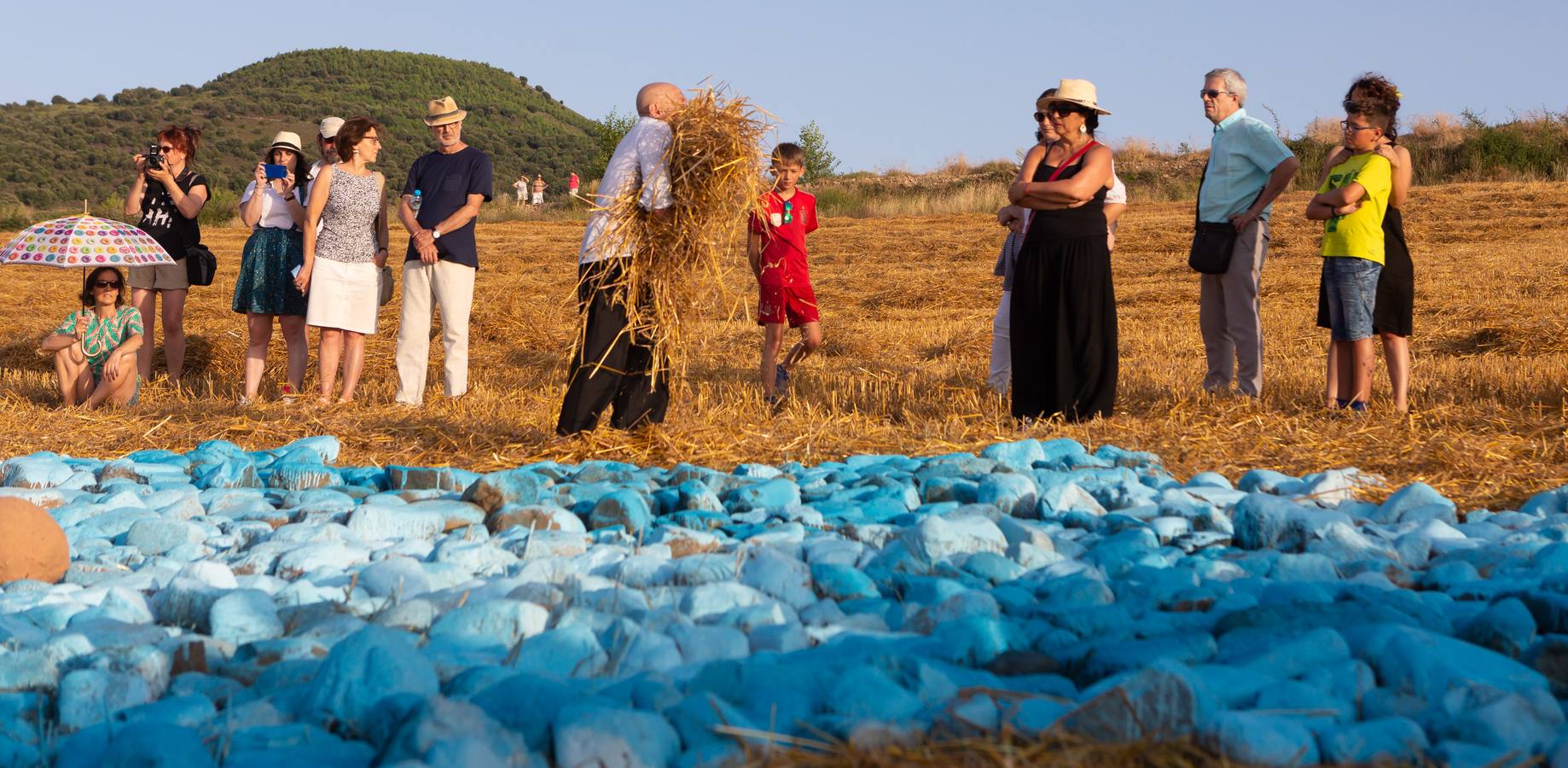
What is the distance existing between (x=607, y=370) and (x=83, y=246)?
3.70 m

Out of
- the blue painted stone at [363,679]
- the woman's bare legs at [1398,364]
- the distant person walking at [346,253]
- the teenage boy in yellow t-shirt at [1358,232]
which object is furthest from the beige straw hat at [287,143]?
the woman's bare legs at [1398,364]

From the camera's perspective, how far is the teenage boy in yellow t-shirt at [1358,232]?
6.10 m

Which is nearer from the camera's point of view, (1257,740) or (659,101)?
(1257,740)

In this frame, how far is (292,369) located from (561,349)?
321 centimetres

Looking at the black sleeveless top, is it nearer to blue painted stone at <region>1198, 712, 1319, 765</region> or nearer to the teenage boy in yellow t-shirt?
the teenage boy in yellow t-shirt

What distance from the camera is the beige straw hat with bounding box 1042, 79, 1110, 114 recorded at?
600cm

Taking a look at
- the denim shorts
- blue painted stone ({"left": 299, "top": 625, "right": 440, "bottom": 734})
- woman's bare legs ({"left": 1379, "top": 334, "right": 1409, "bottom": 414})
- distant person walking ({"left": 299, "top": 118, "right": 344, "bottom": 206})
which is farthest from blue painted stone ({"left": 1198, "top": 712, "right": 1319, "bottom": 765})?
distant person walking ({"left": 299, "top": 118, "right": 344, "bottom": 206})

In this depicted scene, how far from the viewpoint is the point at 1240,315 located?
6.79m

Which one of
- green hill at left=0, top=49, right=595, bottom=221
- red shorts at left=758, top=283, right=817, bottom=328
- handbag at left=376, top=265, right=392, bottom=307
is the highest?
green hill at left=0, top=49, right=595, bottom=221

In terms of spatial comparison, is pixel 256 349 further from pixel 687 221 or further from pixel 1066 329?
pixel 1066 329

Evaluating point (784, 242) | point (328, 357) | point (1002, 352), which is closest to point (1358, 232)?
point (1002, 352)

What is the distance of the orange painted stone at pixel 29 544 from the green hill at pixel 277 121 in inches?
1004

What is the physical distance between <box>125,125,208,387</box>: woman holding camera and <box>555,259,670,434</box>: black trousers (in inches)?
150

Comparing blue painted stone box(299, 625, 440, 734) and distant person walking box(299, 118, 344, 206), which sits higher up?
distant person walking box(299, 118, 344, 206)
